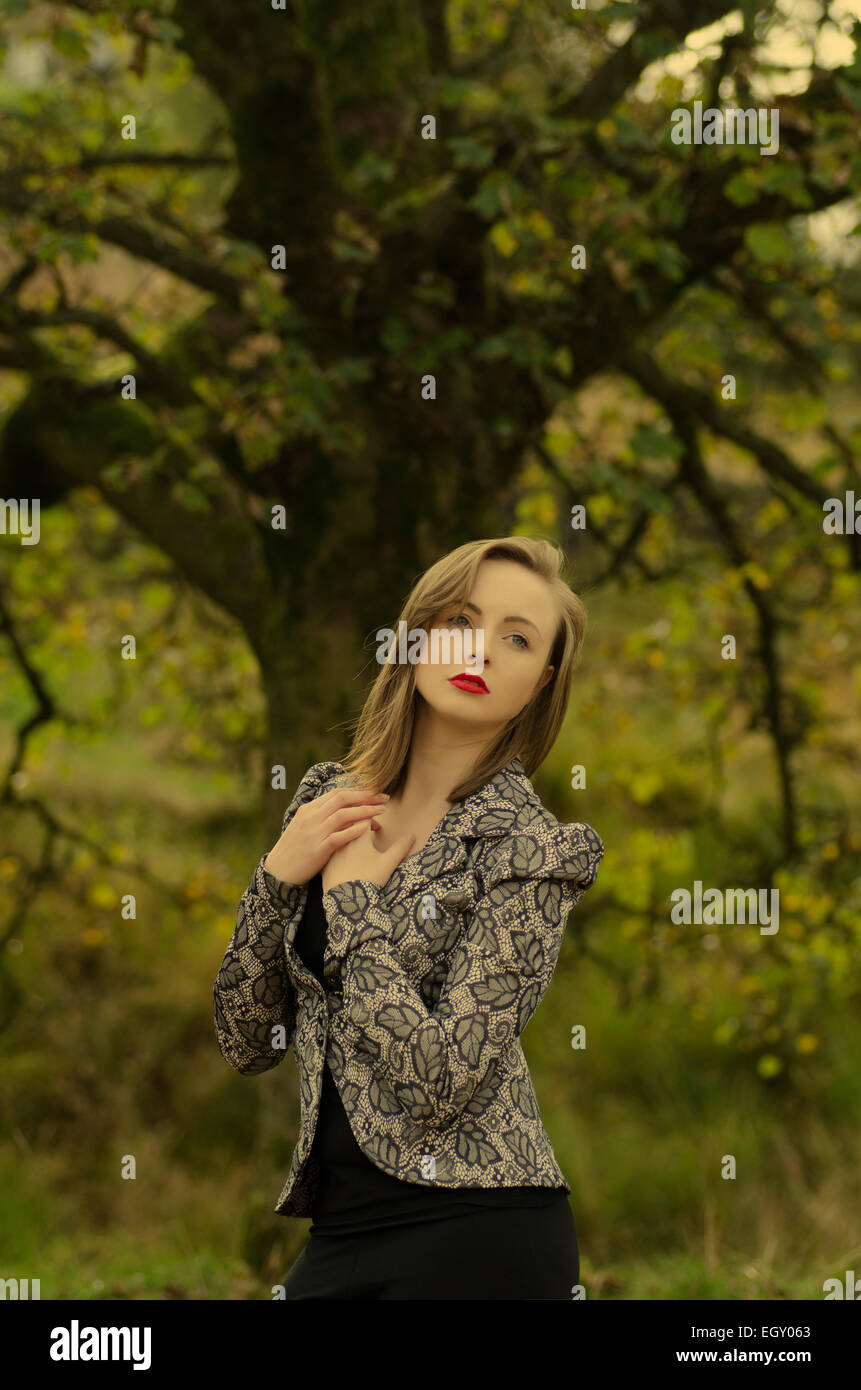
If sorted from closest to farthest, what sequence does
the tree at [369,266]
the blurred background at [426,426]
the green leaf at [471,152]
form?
the green leaf at [471,152] < the tree at [369,266] < the blurred background at [426,426]

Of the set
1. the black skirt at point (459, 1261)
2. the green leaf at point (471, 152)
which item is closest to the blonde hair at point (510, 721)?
the black skirt at point (459, 1261)

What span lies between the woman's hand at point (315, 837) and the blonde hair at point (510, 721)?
14 centimetres

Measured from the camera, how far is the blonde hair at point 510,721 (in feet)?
6.32

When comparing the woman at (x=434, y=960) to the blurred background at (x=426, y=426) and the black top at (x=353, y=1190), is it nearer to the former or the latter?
the black top at (x=353, y=1190)

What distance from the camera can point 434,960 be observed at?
5.76ft

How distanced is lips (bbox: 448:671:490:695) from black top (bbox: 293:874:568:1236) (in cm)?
34

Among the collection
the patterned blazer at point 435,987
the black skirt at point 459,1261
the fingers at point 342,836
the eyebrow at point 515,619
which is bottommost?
the black skirt at point 459,1261

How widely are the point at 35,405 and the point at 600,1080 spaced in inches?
216

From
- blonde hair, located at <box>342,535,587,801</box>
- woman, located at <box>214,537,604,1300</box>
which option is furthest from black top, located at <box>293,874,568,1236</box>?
blonde hair, located at <box>342,535,587,801</box>

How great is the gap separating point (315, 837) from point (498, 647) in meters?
0.36

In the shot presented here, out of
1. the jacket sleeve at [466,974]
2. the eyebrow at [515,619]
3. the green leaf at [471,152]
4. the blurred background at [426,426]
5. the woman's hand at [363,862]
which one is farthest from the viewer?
the blurred background at [426,426]

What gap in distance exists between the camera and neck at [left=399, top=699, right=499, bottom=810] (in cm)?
196

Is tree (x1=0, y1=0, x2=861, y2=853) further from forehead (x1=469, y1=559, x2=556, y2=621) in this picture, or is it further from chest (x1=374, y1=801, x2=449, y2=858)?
chest (x1=374, y1=801, x2=449, y2=858)

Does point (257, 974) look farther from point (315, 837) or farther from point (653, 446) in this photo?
point (653, 446)
